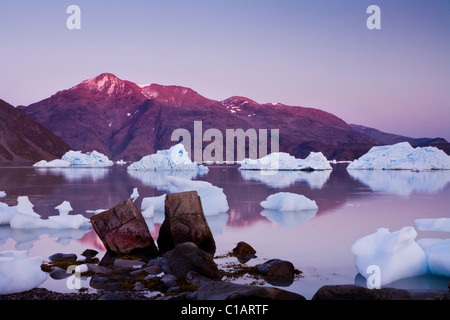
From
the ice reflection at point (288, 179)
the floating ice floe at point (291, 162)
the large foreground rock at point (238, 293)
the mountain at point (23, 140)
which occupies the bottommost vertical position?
the ice reflection at point (288, 179)

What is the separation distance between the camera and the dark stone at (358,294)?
644 cm

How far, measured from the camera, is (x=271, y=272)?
28.2ft

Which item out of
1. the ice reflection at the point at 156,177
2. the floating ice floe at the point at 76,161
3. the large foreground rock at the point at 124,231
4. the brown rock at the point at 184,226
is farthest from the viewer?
the floating ice floe at the point at 76,161

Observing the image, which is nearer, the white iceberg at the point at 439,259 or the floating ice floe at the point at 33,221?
the white iceberg at the point at 439,259

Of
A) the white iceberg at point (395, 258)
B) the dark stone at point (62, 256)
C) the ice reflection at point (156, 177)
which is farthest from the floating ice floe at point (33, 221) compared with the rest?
the ice reflection at point (156, 177)

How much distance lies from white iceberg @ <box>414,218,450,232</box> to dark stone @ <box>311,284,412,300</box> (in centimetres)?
822

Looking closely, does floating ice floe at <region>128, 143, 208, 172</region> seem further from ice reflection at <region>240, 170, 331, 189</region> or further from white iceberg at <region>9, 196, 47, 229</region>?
white iceberg at <region>9, 196, 47, 229</region>

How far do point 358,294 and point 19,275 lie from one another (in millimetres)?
5531

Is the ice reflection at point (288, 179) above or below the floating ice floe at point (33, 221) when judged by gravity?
below

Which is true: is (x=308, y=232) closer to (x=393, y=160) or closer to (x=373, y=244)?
(x=373, y=244)

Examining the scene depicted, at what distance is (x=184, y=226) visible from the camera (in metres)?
10.8

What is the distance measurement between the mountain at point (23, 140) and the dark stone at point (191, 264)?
135532 mm

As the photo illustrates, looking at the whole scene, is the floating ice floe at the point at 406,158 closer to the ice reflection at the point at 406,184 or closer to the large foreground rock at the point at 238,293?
the ice reflection at the point at 406,184

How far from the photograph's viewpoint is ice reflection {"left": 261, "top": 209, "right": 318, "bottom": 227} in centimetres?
1630
